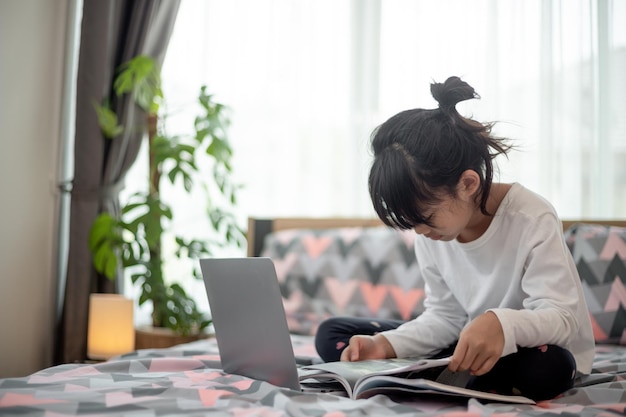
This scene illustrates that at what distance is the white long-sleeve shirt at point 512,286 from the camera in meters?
1.19

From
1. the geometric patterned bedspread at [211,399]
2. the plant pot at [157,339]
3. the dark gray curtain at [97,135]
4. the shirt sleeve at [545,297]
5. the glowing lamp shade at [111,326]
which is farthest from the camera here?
the dark gray curtain at [97,135]

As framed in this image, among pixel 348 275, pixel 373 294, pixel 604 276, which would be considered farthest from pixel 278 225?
pixel 604 276

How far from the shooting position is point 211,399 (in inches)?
44.2

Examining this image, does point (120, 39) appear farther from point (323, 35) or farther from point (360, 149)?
point (360, 149)

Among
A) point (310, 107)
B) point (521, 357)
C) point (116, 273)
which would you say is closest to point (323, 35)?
point (310, 107)

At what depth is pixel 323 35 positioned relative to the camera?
2.93 meters

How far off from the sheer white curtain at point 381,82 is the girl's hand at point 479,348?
1436mm

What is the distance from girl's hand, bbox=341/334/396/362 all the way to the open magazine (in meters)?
0.04

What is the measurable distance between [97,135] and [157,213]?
0.42 metres

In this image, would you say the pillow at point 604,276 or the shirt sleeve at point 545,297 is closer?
the shirt sleeve at point 545,297

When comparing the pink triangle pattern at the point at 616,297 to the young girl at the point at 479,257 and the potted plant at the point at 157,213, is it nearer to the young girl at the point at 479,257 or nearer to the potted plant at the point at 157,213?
the young girl at the point at 479,257

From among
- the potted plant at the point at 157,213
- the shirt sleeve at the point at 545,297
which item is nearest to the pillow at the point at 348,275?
the potted plant at the point at 157,213

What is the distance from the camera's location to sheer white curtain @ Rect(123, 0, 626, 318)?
8.16 feet

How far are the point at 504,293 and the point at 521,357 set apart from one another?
10.3 inches
